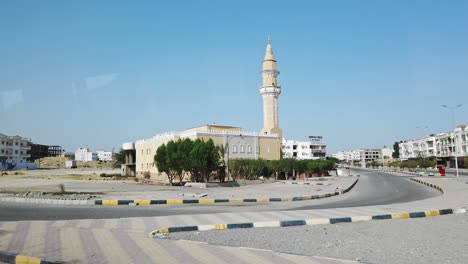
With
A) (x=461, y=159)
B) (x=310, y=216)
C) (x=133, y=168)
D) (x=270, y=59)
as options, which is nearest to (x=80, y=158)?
(x=133, y=168)

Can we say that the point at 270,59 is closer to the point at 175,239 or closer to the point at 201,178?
the point at 201,178

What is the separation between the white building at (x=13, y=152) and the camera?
107m

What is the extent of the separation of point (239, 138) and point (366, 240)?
4219 centimetres

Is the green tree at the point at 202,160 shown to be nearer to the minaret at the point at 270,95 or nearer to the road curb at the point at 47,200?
the road curb at the point at 47,200

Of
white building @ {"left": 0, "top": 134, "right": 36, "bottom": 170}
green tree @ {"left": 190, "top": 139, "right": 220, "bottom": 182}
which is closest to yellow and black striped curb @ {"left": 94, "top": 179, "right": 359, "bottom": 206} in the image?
green tree @ {"left": 190, "top": 139, "right": 220, "bottom": 182}

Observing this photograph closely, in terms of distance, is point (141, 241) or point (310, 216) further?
point (310, 216)

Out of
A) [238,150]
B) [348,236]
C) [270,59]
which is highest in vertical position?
[270,59]

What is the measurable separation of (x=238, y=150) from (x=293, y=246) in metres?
42.4

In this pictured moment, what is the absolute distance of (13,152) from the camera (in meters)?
112

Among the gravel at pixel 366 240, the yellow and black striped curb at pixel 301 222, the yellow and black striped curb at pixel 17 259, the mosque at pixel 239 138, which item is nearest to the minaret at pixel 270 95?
the mosque at pixel 239 138

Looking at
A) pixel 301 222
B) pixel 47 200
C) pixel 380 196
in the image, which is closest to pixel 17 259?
pixel 301 222

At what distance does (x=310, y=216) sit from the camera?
45.5 ft

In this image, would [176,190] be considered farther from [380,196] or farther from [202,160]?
[380,196]

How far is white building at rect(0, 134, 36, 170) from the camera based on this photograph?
107 meters
